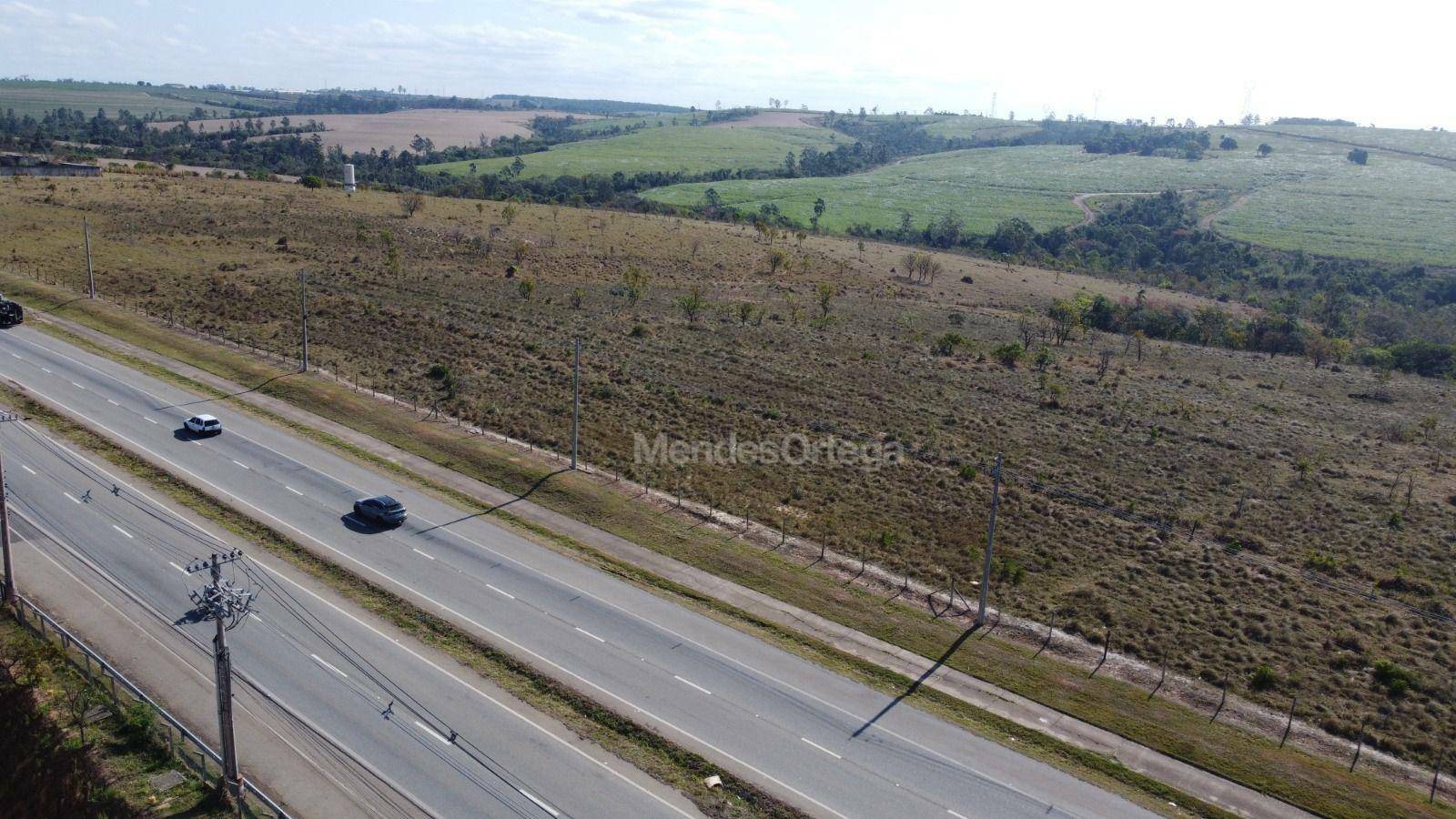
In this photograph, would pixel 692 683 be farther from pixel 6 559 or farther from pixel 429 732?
pixel 6 559

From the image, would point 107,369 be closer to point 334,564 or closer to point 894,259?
point 334,564


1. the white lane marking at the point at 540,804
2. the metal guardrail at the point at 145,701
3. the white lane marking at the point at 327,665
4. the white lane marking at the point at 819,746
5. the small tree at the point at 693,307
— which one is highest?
the small tree at the point at 693,307

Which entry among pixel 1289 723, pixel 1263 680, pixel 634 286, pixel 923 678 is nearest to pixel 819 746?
pixel 923 678

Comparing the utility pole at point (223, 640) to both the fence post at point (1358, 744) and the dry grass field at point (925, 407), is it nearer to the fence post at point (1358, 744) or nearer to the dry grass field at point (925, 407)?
the dry grass field at point (925, 407)

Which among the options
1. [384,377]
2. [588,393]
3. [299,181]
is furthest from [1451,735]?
[299,181]

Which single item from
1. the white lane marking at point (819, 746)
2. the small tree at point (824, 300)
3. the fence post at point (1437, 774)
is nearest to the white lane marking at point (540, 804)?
the white lane marking at point (819, 746)

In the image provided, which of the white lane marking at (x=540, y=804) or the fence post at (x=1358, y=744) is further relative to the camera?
the fence post at (x=1358, y=744)

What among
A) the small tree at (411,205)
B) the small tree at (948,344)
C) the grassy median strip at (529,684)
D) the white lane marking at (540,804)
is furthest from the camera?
the small tree at (411,205)
